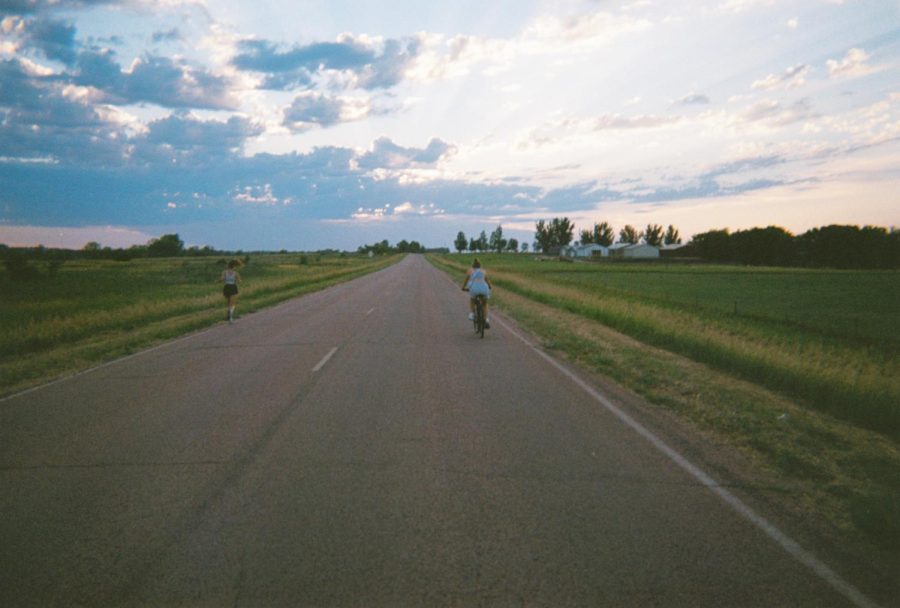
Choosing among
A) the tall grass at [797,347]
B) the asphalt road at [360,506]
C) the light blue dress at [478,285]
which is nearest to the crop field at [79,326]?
the asphalt road at [360,506]

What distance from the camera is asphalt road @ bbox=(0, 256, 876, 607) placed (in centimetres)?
335

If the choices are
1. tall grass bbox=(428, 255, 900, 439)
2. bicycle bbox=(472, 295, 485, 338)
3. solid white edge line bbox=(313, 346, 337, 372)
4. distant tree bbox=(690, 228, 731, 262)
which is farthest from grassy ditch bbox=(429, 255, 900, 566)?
distant tree bbox=(690, 228, 731, 262)

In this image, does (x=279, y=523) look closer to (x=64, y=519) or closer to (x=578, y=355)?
(x=64, y=519)

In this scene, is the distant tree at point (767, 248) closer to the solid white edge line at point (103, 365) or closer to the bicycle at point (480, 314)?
the bicycle at point (480, 314)

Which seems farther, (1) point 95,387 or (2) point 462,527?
→ (1) point 95,387

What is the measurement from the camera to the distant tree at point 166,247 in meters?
149

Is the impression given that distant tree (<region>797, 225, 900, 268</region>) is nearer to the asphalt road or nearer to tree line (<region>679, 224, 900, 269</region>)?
tree line (<region>679, 224, 900, 269</region>)

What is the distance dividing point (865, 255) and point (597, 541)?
351 feet

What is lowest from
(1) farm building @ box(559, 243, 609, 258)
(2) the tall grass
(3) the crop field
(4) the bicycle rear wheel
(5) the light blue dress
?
(2) the tall grass

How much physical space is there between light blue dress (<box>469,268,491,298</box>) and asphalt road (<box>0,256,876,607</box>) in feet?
20.0

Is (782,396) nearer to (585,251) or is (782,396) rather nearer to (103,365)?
(103,365)

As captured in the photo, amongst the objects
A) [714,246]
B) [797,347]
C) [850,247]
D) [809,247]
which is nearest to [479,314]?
[797,347]

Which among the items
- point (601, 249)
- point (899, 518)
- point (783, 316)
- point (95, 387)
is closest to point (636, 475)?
point (899, 518)

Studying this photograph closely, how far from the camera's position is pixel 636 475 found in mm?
5129
